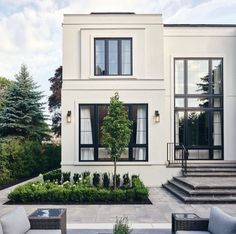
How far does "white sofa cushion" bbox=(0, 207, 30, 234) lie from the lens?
438 centimetres

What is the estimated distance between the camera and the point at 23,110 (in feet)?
60.2

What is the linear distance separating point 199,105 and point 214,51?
8.12 feet

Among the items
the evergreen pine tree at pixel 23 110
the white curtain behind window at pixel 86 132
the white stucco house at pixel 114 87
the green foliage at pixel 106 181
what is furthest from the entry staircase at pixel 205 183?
the evergreen pine tree at pixel 23 110

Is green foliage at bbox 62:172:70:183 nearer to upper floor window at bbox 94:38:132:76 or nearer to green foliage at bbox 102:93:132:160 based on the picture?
green foliage at bbox 102:93:132:160

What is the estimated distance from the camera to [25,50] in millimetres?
22391

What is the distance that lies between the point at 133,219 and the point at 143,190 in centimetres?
189

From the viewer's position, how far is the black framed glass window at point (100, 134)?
11977mm

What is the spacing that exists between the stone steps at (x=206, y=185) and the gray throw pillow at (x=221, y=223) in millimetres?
4131

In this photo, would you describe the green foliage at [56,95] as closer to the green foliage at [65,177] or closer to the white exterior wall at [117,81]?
the white exterior wall at [117,81]

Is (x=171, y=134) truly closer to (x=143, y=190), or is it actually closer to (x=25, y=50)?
(x=143, y=190)

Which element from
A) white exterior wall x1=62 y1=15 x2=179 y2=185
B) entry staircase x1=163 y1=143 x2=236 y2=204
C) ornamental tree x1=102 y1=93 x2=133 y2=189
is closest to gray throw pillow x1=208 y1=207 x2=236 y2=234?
entry staircase x1=163 y1=143 x2=236 y2=204

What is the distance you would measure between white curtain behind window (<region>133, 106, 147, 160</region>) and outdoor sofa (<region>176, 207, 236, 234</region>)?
6.96 meters

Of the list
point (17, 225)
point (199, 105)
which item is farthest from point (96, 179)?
point (17, 225)

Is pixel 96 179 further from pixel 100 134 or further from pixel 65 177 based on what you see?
pixel 100 134
